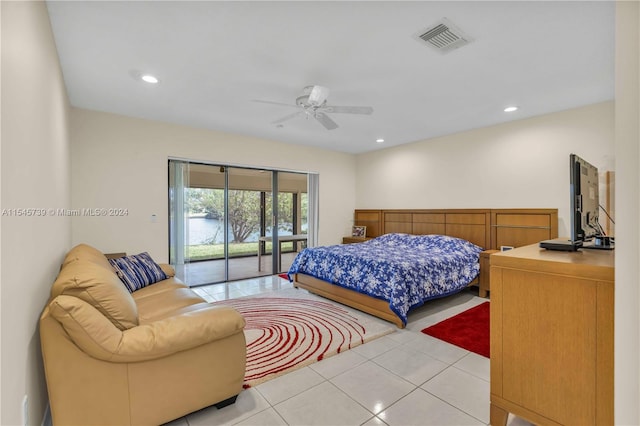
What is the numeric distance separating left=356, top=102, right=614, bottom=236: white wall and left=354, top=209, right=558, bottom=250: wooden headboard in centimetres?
12

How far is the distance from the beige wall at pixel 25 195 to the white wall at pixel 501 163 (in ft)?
14.0

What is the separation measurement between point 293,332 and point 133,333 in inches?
69.2

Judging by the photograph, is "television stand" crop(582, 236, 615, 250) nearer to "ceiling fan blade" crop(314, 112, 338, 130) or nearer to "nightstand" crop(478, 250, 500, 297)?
"nightstand" crop(478, 250, 500, 297)

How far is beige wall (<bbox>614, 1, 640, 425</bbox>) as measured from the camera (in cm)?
102

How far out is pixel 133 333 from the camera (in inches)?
61.9

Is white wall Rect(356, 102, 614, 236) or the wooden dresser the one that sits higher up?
white wall Rect(356, 102, 614, 236)

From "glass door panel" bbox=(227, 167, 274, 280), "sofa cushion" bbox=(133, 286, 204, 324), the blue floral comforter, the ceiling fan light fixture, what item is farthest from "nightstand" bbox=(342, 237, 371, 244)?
"sofa cushion" bbox=(133, 286, 204, 324)

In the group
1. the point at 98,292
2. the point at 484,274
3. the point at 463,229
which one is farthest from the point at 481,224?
the point at 98,292

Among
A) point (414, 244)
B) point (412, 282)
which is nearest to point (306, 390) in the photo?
point (412, 282)

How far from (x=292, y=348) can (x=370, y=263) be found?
1.34 meters

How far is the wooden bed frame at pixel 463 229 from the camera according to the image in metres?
3.66

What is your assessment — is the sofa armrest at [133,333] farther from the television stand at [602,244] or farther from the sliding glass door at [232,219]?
the sliding glass door at [232,219]

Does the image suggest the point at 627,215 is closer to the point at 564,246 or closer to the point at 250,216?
the point at 564,246

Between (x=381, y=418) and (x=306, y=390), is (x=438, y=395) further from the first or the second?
(x=306, y=390)
